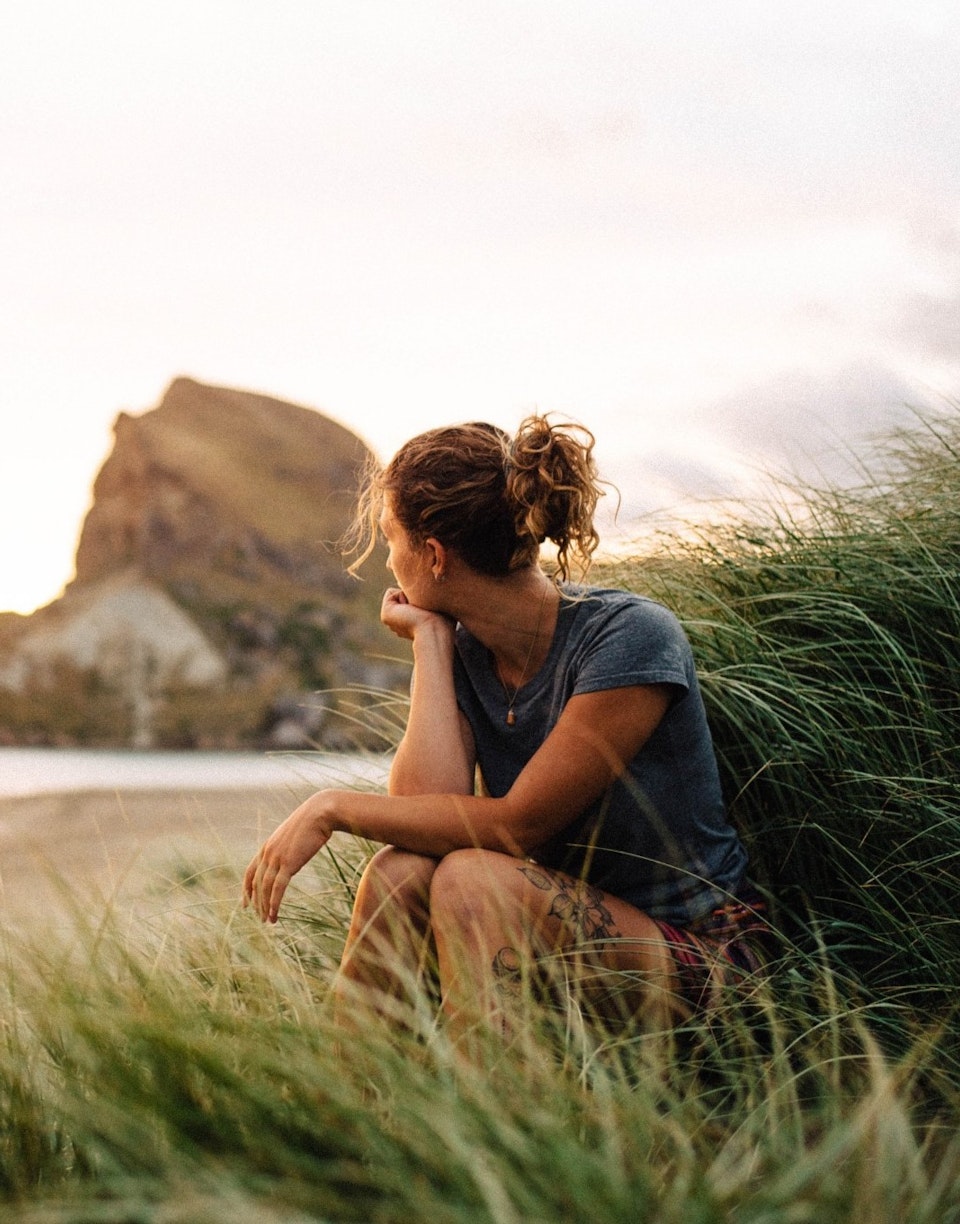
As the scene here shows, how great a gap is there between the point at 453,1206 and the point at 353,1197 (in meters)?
0.15

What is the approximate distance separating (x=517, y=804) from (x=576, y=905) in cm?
23

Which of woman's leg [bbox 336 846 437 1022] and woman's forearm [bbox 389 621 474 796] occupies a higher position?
woman's forearm [bbox 389 621 474 796]

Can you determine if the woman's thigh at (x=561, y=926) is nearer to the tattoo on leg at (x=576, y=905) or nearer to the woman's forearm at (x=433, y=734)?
the tattoo on leg at (x=576, y=905)

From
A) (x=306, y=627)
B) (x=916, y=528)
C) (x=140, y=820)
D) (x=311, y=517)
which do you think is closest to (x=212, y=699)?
(x=306, y=627)

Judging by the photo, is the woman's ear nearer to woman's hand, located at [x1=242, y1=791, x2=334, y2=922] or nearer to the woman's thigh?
woman's hand, located at [x1=242, y1=791, x2=334, y2=922]

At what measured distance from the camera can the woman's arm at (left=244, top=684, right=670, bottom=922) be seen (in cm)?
228

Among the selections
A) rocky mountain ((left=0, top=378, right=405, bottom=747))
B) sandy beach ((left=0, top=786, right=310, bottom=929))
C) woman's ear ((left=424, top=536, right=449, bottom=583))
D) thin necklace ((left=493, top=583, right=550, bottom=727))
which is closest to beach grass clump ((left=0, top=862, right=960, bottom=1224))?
sandy beach ((left=0, top=786, right=310, bottom=929))

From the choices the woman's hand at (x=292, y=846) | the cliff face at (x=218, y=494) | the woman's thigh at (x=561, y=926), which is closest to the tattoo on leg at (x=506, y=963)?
the woman's thigh at (x=561, y=926)

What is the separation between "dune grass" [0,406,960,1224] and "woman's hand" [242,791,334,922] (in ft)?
0.37

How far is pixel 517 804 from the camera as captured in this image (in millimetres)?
2307

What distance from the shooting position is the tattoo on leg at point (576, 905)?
223 cm

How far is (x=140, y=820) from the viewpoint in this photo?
11.2 metres

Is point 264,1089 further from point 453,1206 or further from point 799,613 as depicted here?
point 799,613

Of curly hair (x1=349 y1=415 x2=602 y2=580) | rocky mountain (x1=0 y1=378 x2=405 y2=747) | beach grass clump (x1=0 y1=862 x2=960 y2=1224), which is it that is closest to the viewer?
beach grass clump (x1=0 y1=862 x2=960 y2=1224)
